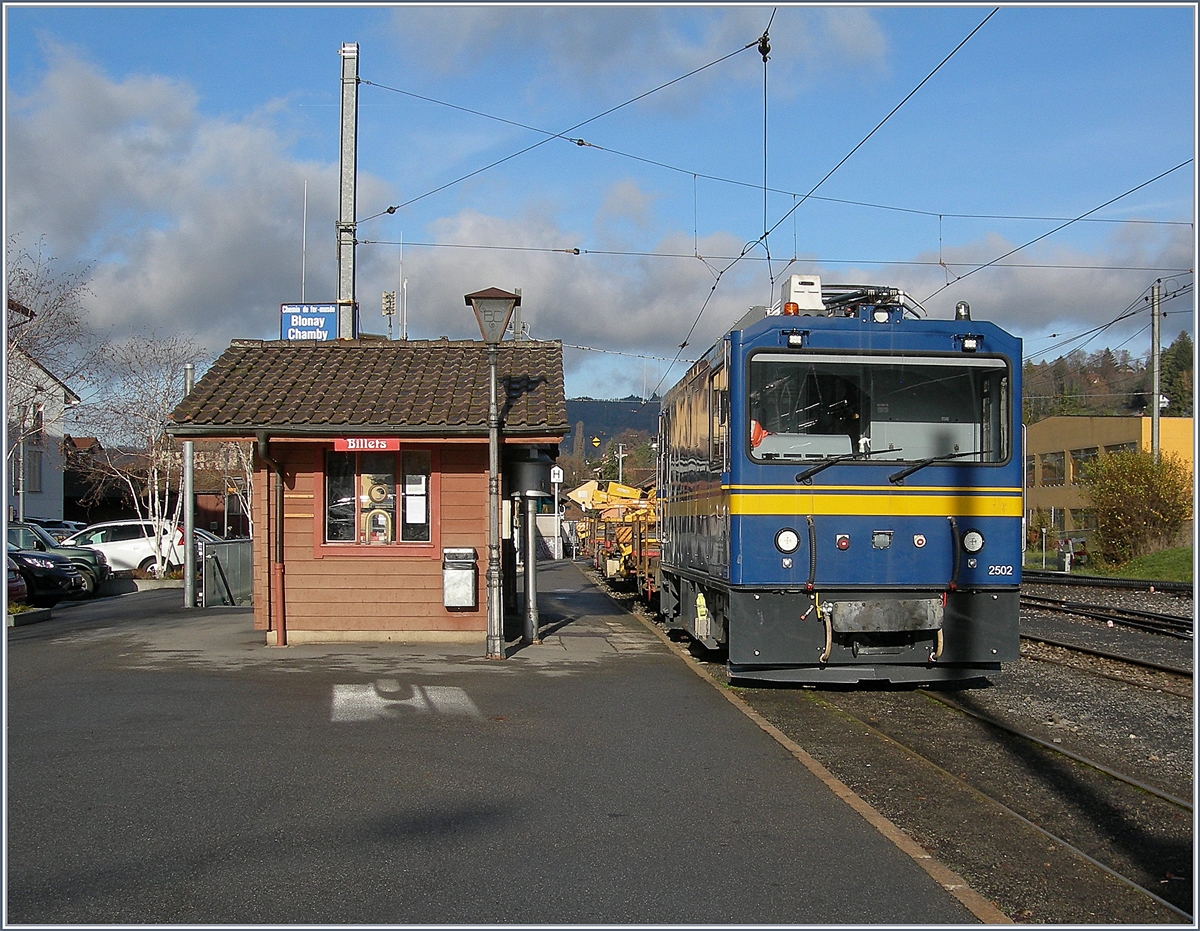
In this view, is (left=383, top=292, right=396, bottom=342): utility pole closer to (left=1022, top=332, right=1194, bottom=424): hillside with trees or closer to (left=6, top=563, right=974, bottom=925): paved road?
(left=6, top=563, right=974, bottom=925): paved road

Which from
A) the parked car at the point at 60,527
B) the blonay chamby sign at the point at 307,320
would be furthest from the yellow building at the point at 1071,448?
the blonay chamby sign at the point at 307,320

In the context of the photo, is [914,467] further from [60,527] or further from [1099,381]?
[1099,381]

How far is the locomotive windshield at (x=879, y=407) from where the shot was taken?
390 inches

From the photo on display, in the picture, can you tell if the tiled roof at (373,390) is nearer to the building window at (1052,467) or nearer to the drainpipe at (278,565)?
the drainpipe at (278,565)

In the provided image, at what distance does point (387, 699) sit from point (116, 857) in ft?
15.0

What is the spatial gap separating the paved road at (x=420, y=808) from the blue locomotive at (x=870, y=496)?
1.21 meters

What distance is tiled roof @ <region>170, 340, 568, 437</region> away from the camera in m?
13.3

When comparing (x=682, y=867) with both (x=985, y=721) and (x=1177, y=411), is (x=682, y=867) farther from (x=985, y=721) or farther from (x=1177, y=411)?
(x=1177, y=411)

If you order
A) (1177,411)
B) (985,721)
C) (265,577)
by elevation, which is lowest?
(985,721)

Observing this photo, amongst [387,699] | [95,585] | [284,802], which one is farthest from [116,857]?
[95,585]

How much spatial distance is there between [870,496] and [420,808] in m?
5.11

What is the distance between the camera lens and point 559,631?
1614cm

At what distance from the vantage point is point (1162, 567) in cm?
2858

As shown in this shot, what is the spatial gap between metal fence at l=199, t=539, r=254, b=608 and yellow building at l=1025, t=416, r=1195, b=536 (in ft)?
123
